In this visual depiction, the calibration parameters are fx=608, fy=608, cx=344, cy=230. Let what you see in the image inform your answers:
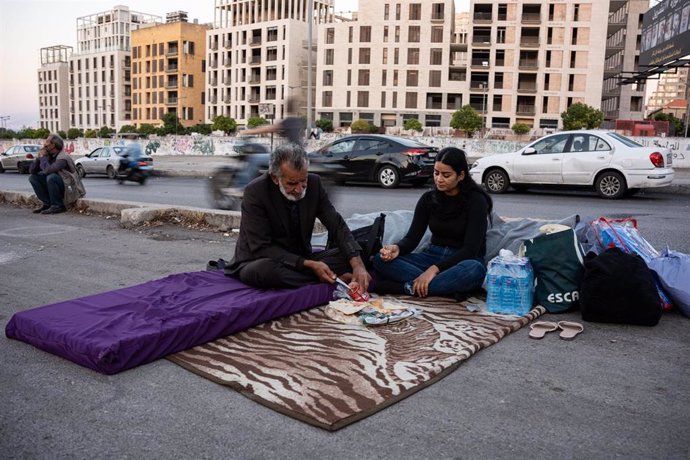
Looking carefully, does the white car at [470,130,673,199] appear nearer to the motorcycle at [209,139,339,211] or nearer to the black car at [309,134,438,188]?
the black car at [309,134,438,188]

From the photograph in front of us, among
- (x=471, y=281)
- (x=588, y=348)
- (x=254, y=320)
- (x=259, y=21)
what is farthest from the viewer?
(x=259, y=21)

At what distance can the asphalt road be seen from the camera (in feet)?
8.49

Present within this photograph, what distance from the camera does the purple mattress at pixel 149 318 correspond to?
3460 millimetres

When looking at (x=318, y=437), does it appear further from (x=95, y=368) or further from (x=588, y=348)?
(x=588, y=348)

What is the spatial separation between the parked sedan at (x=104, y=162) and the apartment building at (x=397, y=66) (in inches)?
2169

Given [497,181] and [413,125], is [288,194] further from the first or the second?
[413,125]

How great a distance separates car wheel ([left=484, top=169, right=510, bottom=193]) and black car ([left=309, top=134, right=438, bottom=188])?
170cm

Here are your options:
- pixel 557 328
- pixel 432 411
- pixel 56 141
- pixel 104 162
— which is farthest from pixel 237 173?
pixel 104 162

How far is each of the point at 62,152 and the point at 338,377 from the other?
897 cm

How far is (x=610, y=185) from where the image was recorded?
44.4ft

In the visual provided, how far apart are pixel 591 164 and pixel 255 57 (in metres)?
82.7

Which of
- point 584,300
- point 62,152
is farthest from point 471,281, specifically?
point 62,152

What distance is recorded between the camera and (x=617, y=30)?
79375 mm

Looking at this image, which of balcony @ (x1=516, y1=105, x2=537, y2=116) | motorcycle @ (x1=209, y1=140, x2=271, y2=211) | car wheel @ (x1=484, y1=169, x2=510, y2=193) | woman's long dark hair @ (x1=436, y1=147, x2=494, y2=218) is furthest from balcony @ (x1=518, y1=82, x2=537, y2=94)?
woman's long dark hair @ (x1=436, y1=147, x2=494, y2=218)
